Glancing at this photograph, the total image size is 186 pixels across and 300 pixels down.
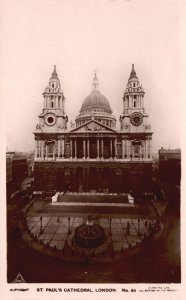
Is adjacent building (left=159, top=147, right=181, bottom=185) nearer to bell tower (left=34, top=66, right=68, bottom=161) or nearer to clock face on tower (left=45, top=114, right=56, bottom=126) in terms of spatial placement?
bell tower (left=34, top=66, right=68, bottom=161)

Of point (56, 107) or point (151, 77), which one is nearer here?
point (151, 77)

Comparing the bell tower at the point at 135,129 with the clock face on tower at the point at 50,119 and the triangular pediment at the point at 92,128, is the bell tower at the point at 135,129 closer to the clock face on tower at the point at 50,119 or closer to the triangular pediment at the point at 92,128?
the triangular pediment at the point at 92,128

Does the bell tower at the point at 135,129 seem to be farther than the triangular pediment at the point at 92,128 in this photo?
No

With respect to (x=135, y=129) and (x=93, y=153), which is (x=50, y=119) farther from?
(x=135, y=129)

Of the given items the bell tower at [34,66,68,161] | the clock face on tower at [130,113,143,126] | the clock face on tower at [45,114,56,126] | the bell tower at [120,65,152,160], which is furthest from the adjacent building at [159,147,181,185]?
the clock face on tower at [45,114,56,126]

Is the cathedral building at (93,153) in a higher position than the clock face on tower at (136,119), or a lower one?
lower

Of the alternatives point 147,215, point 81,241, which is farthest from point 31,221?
point 147,215

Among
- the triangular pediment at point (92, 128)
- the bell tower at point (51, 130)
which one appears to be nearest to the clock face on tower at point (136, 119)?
the triangular pediment at point (92, 128)
